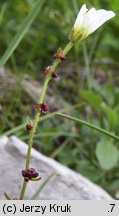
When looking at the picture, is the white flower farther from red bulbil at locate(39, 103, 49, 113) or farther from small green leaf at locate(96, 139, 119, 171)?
small green leaf at locate(96, 139, 119, 171)

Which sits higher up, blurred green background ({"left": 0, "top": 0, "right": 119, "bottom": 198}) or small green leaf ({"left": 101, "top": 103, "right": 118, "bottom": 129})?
blurred green background ({"left": 0, "top": 0, "right": 119, "bottom": 198})

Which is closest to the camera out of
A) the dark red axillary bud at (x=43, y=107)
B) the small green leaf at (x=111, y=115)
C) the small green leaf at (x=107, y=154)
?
the dark red axillary bud at (x=43, y=107)

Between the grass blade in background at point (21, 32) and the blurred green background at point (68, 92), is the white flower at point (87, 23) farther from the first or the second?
the blurred green background at point (68, 92)

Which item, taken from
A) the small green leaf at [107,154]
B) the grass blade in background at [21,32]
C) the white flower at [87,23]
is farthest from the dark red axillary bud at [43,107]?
the small green leaf at [107,154]

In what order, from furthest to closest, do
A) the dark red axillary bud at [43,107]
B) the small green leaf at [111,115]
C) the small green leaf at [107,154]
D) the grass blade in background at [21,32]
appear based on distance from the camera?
1. the small green leaf at [111,115]
2. the small green leaf at [107,154]
3. the grass blade in background at [21,32]
4. the dark red axillary bud at [43,107]

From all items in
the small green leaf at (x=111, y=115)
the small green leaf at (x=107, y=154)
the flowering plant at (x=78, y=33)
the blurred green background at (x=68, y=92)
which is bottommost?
the flowering plant at (x=78, y=33)

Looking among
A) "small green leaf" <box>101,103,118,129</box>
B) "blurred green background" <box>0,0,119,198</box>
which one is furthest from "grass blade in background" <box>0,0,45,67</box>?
"small green leaf" <box>101,103,118,129</box>

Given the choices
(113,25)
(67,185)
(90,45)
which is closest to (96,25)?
(67,185)

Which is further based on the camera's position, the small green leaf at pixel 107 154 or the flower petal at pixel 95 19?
the small green leaf at pixel 107 154

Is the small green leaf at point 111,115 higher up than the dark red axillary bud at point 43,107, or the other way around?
the small green leaf at point 111,115
